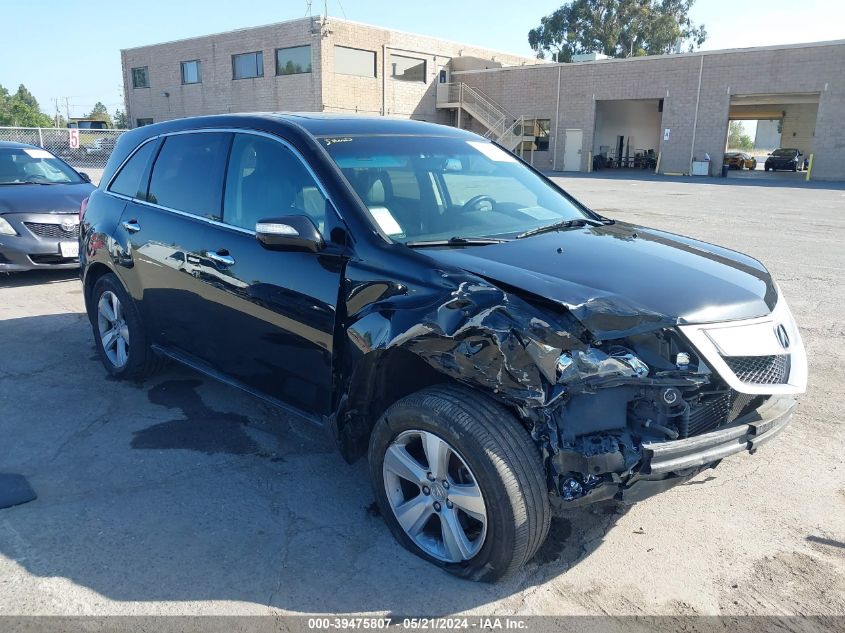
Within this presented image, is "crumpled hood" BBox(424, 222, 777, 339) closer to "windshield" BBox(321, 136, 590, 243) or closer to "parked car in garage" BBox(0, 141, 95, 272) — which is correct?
"windshield" BBox(321, 136, 590, 243)

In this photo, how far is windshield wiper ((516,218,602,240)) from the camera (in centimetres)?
375

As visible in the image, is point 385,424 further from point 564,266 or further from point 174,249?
point 174,249

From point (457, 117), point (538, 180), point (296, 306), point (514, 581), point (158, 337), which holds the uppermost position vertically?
point (457, 117)

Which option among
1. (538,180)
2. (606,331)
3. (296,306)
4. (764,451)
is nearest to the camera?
(606,331)

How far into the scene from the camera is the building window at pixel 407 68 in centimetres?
4030

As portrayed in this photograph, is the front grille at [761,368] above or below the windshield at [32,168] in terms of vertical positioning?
below

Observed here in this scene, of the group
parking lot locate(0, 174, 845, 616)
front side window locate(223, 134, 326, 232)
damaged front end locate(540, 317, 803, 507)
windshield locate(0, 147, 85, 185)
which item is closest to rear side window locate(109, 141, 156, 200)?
front side window locate(223, 134, 326, 232)

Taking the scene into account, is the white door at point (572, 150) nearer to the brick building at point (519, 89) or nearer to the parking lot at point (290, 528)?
the brick building at point (519, 89)

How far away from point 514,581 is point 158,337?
9.86 ft

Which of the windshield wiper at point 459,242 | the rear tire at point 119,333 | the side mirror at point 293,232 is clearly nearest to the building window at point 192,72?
the rear tire at point 119,333

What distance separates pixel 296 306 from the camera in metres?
3.45

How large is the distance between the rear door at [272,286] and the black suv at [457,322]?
1cm

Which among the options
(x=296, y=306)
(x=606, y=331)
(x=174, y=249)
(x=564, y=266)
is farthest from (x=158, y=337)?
(x=606, y=331)

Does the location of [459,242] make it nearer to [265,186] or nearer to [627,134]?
[265,186]
